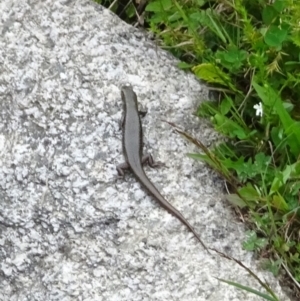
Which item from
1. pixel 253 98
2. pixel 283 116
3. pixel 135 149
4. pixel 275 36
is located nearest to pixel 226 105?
pixel 253 98

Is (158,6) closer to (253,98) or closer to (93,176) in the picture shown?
(253,98)

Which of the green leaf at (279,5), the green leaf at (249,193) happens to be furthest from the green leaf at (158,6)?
the green leaf at (249,193)

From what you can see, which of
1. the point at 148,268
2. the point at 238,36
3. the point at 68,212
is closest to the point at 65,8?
the point at 238,36

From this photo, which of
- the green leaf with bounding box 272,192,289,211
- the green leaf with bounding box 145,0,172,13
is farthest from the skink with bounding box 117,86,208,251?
the green leaf with bounding box 145,0,172,13

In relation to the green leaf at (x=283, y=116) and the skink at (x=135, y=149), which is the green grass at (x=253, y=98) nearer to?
the green leaf at (x=283, y=116)

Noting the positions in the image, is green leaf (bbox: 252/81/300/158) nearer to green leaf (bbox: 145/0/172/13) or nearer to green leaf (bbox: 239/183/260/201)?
green leaf (bbox: 239/183/260/201)

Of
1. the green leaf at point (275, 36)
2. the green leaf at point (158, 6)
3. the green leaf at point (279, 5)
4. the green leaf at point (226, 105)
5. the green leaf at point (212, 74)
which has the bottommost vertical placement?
the green leaf at point (226, 105)
